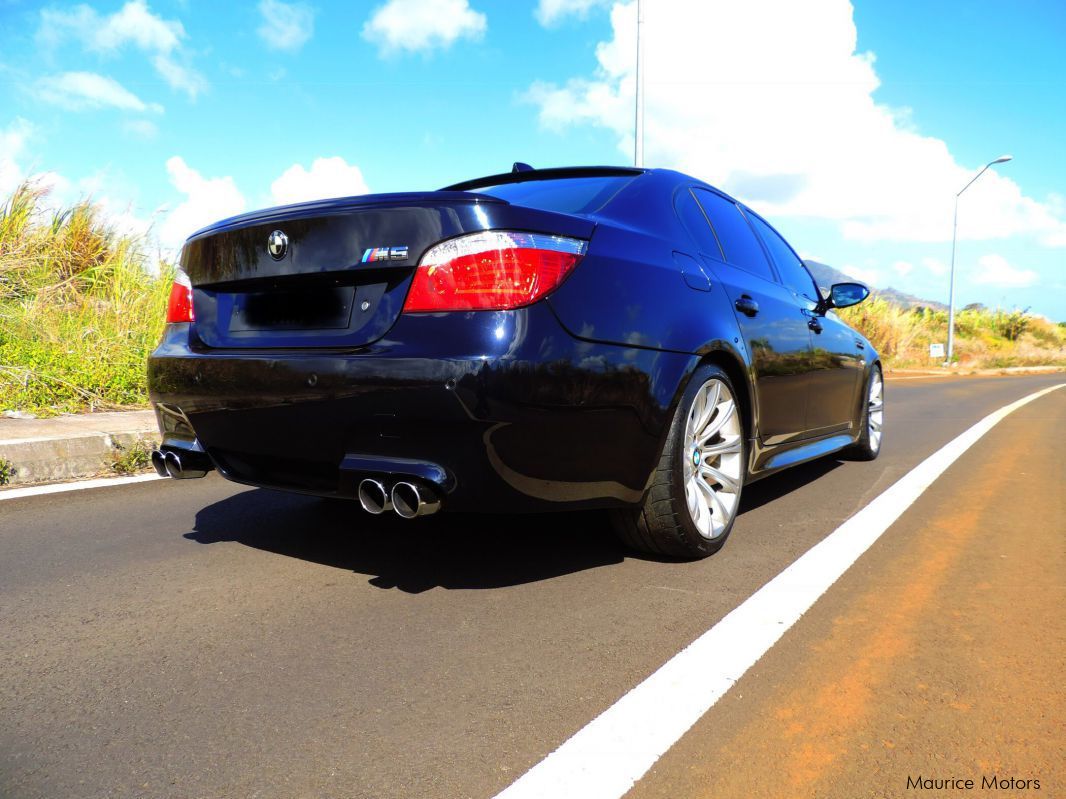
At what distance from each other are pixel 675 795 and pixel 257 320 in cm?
196

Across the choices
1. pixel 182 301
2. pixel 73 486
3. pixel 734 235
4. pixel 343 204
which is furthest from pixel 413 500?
pixel 73 486

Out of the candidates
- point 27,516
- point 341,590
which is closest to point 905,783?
point 341,590

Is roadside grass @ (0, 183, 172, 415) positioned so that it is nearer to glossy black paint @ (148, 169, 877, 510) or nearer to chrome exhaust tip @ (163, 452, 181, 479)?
chrome exhaust tip @ (163, 452, 181, 479)

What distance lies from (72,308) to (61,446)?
3.54 metres

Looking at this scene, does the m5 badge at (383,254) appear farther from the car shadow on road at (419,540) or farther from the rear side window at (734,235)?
the rear side window at (734,235)

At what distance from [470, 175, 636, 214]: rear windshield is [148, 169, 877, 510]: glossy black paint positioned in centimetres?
9

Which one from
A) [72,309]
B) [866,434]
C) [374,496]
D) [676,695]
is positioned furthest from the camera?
[72,309]

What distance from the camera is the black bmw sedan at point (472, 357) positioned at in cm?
240

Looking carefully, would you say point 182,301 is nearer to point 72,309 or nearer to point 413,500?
point 413,500

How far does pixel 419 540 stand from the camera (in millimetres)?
3467

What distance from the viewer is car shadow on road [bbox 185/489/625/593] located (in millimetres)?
3066

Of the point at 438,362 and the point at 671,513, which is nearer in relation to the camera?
the point at 438,362

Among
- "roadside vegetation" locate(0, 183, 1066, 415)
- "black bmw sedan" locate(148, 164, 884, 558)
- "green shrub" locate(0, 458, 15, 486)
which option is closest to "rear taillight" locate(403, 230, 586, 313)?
"black bmw sedan" locate(148, 164, 884, 558)

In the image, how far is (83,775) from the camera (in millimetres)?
1688
